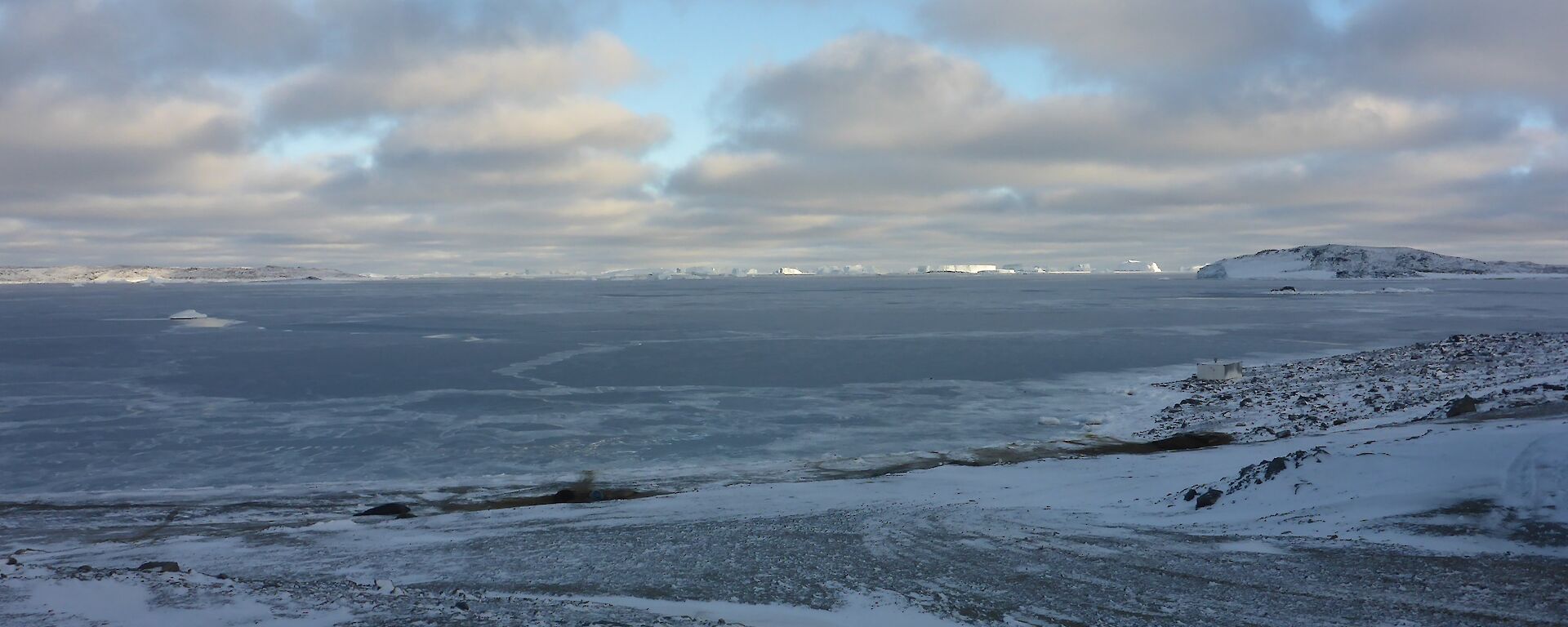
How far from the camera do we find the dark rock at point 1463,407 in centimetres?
1612

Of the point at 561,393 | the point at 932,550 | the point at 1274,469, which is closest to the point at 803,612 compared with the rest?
the point at 932,550

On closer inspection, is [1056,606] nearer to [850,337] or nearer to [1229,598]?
[1229,598]

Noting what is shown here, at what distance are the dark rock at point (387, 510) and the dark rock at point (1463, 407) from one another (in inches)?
700

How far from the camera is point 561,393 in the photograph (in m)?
25.4

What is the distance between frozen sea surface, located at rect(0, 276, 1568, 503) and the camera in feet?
54.3

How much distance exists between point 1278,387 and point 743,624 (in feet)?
68.4

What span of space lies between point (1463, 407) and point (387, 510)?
1842cm

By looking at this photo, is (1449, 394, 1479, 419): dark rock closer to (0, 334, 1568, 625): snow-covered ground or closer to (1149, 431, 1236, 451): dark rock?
(0, 334, 1568, 625): snow-covered ground

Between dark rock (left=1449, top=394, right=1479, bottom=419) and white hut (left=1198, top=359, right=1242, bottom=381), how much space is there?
8.82 meters

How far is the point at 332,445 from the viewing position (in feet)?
60.3

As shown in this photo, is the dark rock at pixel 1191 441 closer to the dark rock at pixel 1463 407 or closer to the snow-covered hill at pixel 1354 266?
the dark rock at pixel 1463 407

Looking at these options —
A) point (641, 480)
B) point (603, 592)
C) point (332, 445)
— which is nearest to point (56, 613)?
point (603, 592)

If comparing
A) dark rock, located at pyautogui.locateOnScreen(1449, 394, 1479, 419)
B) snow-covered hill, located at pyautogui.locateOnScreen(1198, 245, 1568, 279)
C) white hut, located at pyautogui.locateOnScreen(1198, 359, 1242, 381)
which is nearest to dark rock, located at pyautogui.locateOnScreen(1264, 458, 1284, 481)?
dark rock, located at pyautogui.locateOnScreen(1449, 394, 1479, 419)

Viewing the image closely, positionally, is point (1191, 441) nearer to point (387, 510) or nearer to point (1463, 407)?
point (1463, 407)
